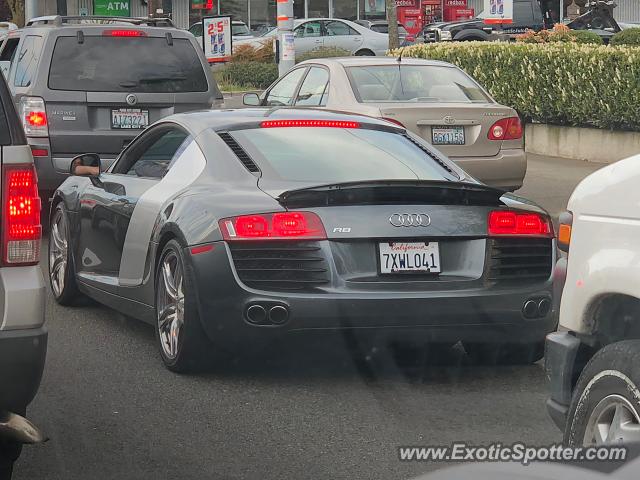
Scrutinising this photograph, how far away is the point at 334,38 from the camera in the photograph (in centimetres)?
4131

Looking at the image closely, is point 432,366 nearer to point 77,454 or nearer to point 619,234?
point 77,454

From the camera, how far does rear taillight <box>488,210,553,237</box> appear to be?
22.2ft

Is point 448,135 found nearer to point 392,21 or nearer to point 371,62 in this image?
point 371,62

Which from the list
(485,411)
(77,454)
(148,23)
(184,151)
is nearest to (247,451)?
(77,454)

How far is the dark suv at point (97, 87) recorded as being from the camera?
480 inches

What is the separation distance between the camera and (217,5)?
52438mm

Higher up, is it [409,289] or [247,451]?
[409,289]

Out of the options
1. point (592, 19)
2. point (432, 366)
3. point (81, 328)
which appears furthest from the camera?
point (592, 19)

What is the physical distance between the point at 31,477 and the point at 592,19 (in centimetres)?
3262

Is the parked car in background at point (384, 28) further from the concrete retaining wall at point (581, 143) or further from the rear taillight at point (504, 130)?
the rear taillight at point (504, 130)

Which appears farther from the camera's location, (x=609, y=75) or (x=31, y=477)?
(x=609, y=75)

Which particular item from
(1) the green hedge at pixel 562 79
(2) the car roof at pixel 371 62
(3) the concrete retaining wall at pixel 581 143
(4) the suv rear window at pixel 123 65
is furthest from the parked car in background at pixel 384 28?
(4) the suv rear window at pixel 123 65

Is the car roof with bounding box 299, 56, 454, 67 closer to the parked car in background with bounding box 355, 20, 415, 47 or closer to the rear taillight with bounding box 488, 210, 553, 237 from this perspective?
the rear taillight with bounding box 488, 210, 553, 237

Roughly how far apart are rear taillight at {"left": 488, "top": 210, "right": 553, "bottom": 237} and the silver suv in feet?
8.49
